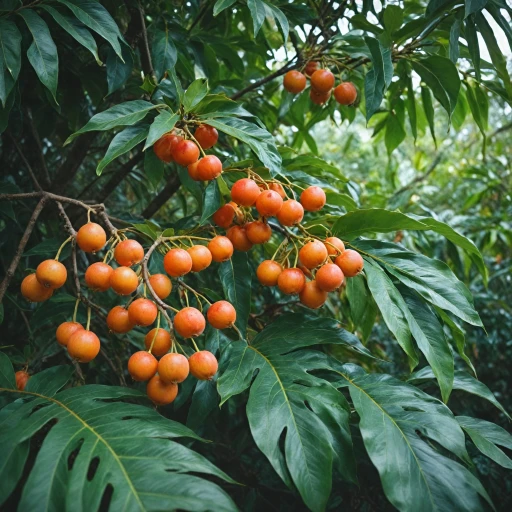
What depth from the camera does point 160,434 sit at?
2.56 feet

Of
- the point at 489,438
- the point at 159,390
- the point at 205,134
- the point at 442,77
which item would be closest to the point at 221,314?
the point at 159,390

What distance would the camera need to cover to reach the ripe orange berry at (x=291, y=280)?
95 cm

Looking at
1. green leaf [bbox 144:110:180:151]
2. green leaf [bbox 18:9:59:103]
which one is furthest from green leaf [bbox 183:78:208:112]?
green leaf [bbox 18:9:59:103]

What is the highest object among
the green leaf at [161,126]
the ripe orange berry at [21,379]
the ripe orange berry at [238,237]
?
the green leaf at [161,126]

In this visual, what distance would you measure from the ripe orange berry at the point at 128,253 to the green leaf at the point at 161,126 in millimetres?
181

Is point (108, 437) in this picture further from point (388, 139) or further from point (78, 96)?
point (388, 139)

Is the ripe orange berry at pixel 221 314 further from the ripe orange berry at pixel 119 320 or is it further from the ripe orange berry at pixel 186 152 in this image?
the ripe orange berry at pixel 186 152

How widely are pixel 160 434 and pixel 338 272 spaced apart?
1.38 feet

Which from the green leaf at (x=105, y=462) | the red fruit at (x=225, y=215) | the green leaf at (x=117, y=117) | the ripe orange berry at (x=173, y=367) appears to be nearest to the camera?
the green leaf at (x=105, y=462)

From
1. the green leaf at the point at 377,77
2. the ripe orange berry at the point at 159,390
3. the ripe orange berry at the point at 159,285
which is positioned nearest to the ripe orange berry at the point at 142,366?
the ripe orange berry at the point at 159,390

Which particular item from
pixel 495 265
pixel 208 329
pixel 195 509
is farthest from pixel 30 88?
pixel 495 265

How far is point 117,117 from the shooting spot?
37.6 inches

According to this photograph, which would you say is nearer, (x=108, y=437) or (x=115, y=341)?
(x=108, y=437)

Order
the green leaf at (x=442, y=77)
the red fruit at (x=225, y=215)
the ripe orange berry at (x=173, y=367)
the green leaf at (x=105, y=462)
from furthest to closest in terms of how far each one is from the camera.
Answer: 1. the green leaf at (x=442, y=77)
2. the red fruit at (x=225, y=215)
3. the ripe orange berry at (x=173, y=367)
4. the green leaf at (x=105, y=462)
